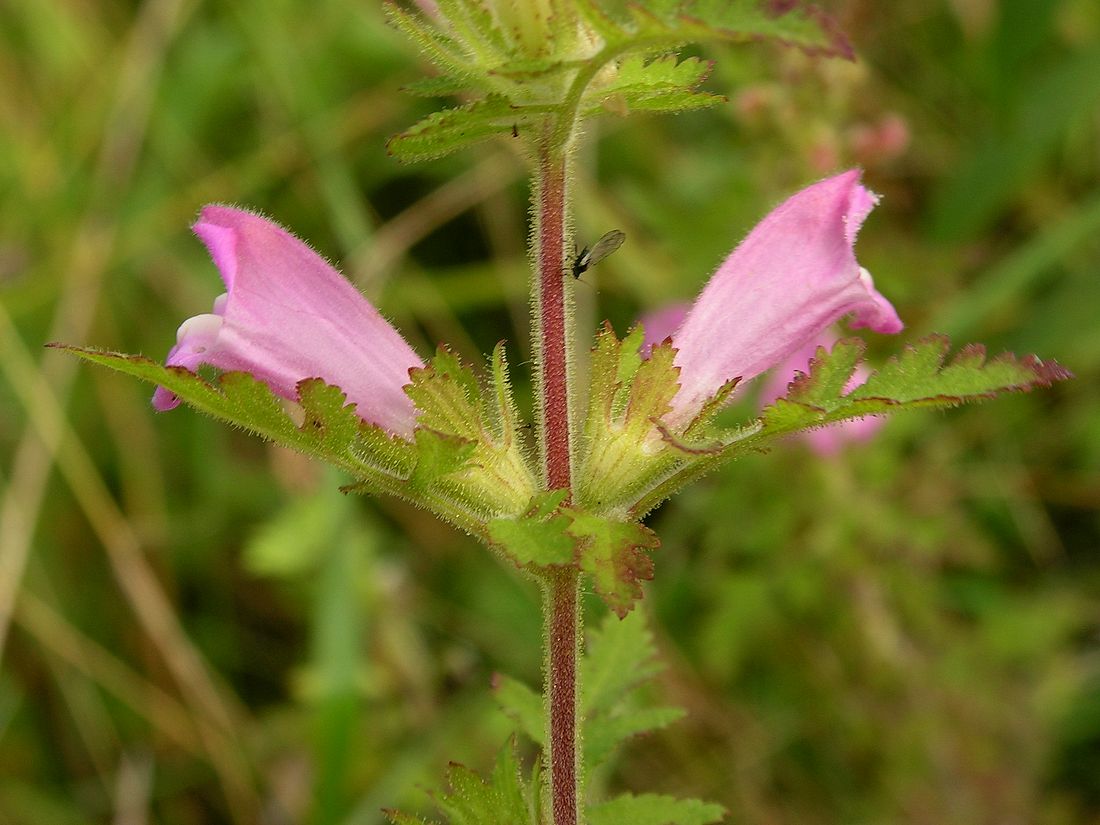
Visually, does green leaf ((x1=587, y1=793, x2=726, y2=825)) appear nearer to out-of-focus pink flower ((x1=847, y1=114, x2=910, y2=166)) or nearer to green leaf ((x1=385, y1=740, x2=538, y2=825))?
green leaf ((x1=385, y1=740, x2=538, y2=825))

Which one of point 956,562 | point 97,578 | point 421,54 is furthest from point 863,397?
point 97,578

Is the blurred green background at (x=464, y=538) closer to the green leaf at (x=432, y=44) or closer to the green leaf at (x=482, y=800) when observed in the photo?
the green leaf at (x=482, y=800)

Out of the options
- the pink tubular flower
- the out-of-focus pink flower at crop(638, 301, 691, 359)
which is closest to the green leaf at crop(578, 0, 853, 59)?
the pink tubular flower

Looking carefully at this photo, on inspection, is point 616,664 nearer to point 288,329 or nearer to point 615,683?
point 615,683

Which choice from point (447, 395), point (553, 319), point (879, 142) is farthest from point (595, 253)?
point (879, 142)

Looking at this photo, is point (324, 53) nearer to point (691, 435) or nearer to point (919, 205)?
point (919, 205)

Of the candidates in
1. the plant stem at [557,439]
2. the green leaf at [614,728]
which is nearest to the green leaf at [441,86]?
the plant stem at [557,439]
